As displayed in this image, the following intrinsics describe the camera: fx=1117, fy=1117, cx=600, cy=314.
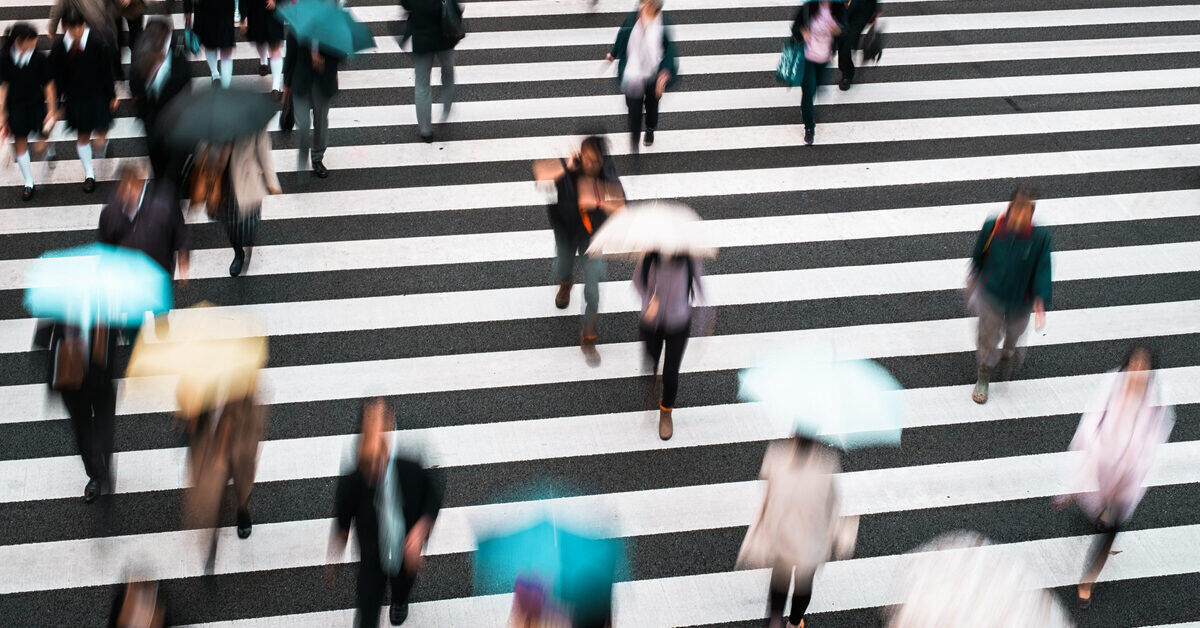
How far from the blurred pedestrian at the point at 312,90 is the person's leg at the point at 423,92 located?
0.71 m

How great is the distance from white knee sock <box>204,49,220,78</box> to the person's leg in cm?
200

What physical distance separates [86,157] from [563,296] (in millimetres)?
4175

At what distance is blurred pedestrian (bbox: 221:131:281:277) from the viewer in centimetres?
784

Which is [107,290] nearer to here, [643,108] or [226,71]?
[226,71]

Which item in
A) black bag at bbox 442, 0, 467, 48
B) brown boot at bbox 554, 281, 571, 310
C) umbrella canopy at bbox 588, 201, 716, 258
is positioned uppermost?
black bag at bbox 442, 0, 467, 48

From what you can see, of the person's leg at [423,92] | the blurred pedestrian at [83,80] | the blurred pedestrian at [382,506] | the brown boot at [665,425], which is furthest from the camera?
the person's leg at [423,92]

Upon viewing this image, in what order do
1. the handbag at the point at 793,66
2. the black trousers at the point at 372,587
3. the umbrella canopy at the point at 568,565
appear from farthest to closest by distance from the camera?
the handbag at the point at 793,66
the black trousers at the point at 372,587
the umbrella canopy at the point at 568,565

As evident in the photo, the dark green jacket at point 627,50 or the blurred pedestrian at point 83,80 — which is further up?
the dark green jacket at point 627,50

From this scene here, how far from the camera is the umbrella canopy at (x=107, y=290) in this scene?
6.17 m

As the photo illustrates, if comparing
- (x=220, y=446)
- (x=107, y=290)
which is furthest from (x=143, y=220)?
(x=220, y=446)

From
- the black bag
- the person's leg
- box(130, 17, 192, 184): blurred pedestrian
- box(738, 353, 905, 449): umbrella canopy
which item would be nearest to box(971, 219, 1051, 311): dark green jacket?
box(738, 353, 905, 449): umbrella canopy

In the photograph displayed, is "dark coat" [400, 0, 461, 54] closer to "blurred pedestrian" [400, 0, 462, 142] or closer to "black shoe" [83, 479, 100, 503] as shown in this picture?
"blurred pedestrian" [400, 0, 462, 142]

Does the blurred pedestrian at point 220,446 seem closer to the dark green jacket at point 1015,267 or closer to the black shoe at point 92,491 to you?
the black shoe at point 92,491

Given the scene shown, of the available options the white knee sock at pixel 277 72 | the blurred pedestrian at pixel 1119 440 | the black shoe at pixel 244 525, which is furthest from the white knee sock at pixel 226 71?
the blurred pedestrian at pixel 1119 440
